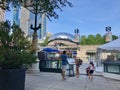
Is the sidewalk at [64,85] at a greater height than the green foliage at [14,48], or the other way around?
the green foliage at [14,48]

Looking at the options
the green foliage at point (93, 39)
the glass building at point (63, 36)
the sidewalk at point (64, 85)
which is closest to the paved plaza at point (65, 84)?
the sidewalk at point (64, 85)

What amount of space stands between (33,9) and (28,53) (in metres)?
2.95

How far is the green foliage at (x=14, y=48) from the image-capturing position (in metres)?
8.50

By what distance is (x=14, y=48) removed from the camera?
8.92m

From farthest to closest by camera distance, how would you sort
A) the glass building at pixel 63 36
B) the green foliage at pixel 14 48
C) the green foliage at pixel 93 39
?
1. the green foliage at pixel 93 39
2. the glass building at pixel 63 36
3. the green foliage at pixel 14 48

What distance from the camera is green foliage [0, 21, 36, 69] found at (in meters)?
8.50

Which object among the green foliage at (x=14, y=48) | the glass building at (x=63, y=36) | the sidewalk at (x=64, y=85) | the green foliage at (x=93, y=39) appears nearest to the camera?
the green foliage at (x=14, y=48)

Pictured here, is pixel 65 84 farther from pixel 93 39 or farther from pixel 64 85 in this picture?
pixel 93 39

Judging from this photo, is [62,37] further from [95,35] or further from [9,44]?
[9,44]

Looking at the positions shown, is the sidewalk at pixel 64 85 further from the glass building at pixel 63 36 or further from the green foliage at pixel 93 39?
the green foliage at pixel 93 39

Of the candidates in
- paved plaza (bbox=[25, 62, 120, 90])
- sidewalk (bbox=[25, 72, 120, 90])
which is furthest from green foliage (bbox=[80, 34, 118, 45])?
sidewalk (bbox=[25, 72, 120, 90])

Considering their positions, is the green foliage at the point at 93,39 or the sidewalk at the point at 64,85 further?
the green foliage at the point at 93,39

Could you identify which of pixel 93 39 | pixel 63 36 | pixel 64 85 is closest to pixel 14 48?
pixel 64 85

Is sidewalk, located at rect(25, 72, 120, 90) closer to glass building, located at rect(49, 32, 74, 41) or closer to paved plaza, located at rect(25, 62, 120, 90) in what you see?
paved plaza, located at rect(25, 62, 120, 90)
